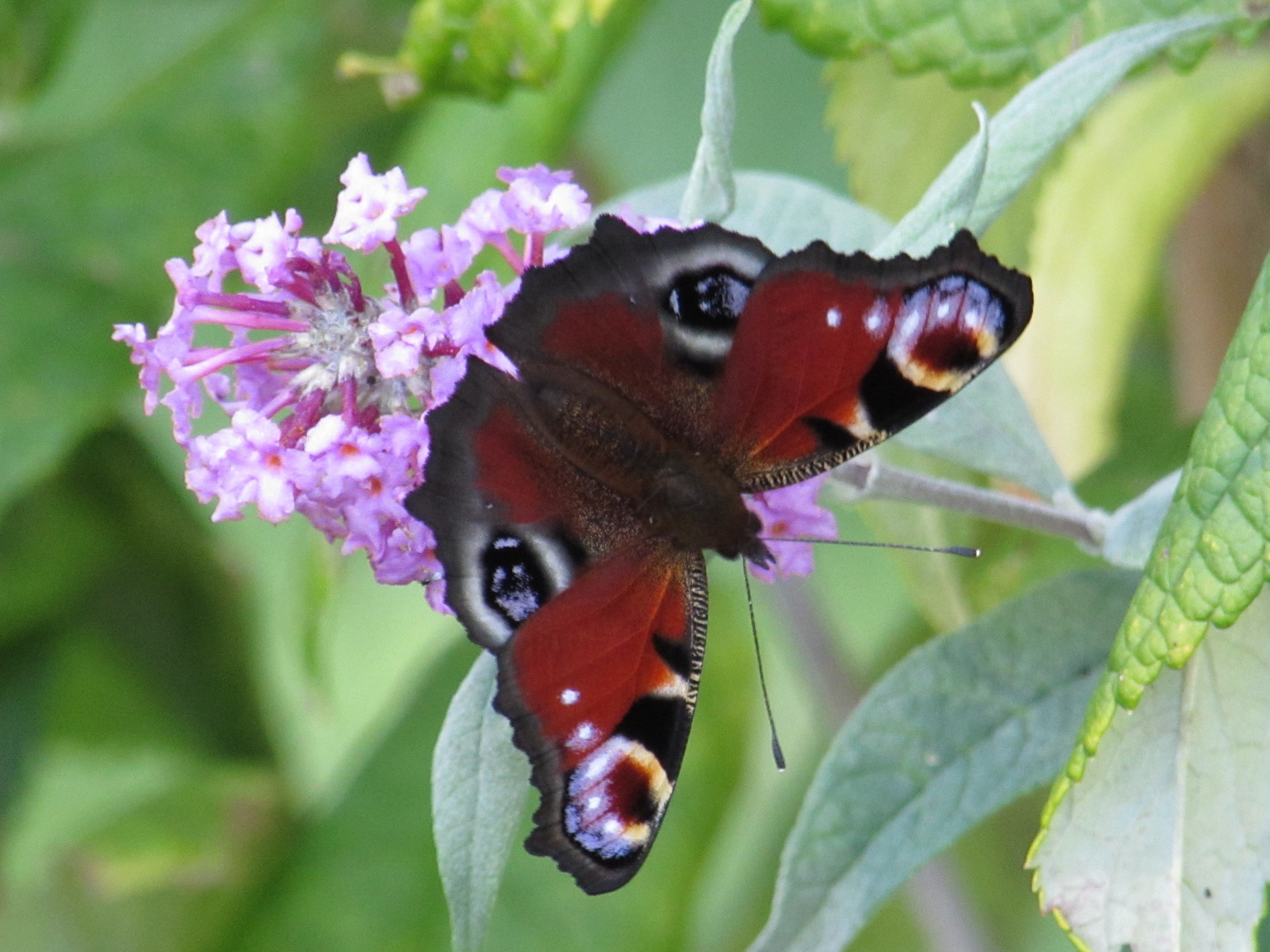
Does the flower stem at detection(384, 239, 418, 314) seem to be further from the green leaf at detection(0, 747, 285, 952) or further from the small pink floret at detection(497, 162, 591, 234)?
the green leaf at detection(0, 747, 285, 952)

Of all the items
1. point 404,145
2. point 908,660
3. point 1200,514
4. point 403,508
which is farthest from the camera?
Answer: point 404,145

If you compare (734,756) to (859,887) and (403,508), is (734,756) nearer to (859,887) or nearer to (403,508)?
(859,887)

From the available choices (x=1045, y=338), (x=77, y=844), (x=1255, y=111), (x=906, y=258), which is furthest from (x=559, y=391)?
(x=77, y=844)

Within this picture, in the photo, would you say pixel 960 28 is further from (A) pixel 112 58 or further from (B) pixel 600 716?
(A) pixel 112 58

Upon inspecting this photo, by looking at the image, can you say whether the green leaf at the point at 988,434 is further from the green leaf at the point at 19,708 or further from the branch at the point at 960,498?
the green leaf at the point at 19,708

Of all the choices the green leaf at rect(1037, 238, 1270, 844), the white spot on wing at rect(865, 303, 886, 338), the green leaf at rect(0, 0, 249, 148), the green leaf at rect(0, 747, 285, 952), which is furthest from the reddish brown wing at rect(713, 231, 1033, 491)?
the green leaf at rect(0, 747, 285, 952)

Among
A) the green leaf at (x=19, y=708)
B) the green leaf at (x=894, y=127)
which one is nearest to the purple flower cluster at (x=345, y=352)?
the green leaf at (x=894, y=127)

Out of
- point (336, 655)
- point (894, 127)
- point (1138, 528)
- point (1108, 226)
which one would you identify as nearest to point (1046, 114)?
Answer: point (1138, 528)
